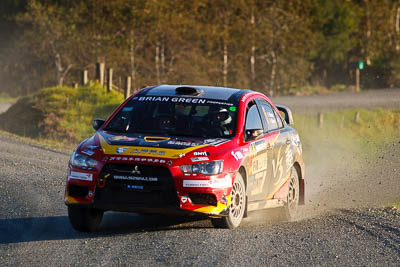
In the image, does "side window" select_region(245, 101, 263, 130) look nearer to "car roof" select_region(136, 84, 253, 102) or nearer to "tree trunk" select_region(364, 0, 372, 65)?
"car roof" select_region(136, 84, 253, 102)

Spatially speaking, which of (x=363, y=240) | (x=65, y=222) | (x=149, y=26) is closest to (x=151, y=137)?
(x=65, y=222)

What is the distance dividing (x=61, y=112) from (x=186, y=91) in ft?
54.1

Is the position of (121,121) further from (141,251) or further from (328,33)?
(328,33)

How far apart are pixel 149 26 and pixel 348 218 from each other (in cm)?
3628

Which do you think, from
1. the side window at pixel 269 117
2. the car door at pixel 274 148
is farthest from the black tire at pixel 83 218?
the side window at pixel 269 117

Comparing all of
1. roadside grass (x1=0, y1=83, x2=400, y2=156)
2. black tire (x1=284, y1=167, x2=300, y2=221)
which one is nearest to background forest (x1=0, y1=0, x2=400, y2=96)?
roadside grass (x1=0, y1=83, x2=400, y2=156)

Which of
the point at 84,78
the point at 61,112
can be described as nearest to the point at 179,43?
the point at 84,78

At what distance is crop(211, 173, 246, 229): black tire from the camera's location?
781 centimetres

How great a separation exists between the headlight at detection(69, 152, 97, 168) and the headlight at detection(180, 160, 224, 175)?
884 millimetres

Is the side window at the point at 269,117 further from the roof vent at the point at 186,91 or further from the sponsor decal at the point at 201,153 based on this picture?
the sponsor decal at the point at 201,153

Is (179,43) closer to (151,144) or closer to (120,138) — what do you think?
(120,138)

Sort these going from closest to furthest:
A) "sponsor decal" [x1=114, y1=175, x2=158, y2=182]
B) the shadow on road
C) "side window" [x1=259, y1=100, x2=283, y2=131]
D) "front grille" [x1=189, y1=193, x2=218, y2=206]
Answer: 1. "sponsor decal" [x1=114, y1=175, x2=158, y2=182]
2. "front grille" [x1=189, y1=193, x2=218, y2=206]
3. the shadow on road
4. "side window" [x1=259, y1=100, x2=283, y2=131]

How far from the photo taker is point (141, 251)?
680 centimetres

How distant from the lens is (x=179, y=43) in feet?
151
